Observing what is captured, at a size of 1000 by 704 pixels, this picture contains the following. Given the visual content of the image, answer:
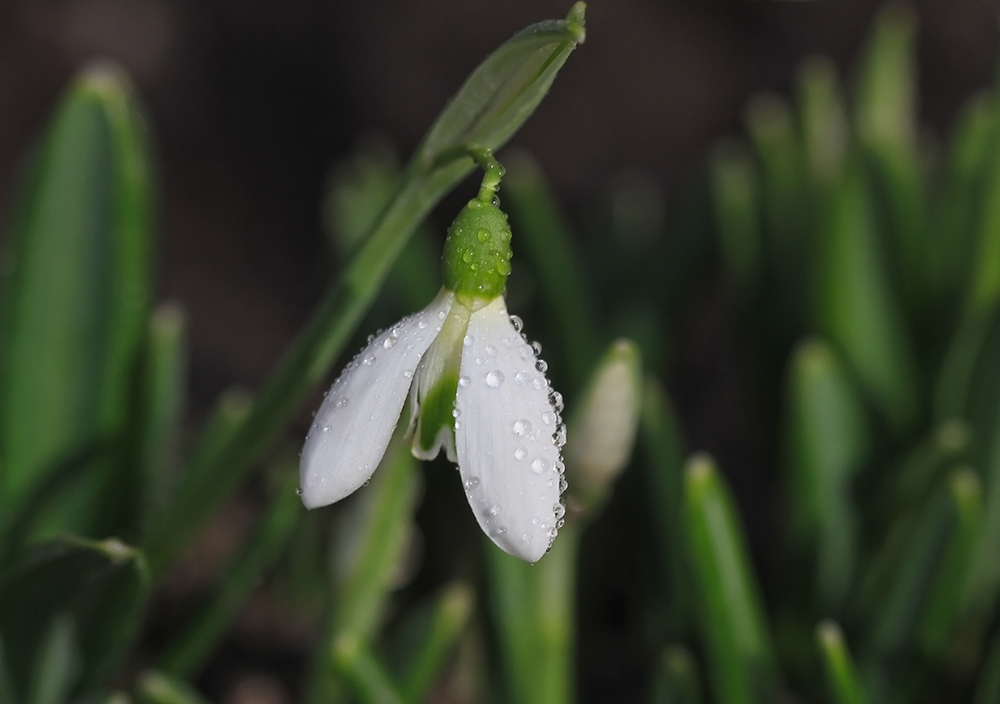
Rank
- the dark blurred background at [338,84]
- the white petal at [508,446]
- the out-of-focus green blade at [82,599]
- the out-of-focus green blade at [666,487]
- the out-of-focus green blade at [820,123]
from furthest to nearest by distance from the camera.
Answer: the dark blurred background at [338,84] < the out-of-focus green blade at [820,123] < the out-of-focus green blade at [666,487] < the out-of-focus green blade at [82,599] < the white petal at [508,446]

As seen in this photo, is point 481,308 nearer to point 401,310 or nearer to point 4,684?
point 4,684

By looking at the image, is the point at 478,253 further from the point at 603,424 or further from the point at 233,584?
the point at 233,584

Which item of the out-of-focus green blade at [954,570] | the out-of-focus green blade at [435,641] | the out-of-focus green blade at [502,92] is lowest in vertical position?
the out-of-focus green blade at [954,570]

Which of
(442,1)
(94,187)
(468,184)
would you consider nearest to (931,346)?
(94,187)

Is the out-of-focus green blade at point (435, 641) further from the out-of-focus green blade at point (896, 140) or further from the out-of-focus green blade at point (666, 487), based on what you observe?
the out-of-focus green blade at point (896, 140)

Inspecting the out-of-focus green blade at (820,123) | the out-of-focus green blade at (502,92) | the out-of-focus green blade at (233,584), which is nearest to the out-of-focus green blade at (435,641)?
the out-of-focus green blade at (233,584)

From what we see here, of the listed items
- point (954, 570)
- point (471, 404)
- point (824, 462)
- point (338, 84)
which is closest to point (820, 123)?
point (824, 462)
